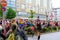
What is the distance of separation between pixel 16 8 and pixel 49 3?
41417 mm

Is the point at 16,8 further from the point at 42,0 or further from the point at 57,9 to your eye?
the point at 57,9

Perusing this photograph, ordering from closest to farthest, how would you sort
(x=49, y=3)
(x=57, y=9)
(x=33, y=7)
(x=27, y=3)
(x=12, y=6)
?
(x=12, y=6) < (x=27, y=3) < (x=33, y=7) < (x=49, y=3) < (x=57, y=9)

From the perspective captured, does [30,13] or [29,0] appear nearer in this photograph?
[30,13]

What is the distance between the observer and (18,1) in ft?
277

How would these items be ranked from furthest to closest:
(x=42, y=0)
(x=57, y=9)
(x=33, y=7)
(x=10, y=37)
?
(x=57, y=9) → (x=42, y=0) → (x=33, y=7) → (x=10, y=37)

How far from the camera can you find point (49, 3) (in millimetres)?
121312

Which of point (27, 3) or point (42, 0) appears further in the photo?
point (42, 0)

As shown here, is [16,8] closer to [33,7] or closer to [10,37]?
[33,7]

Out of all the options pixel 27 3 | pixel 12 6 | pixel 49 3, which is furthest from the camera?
pixel 49 3

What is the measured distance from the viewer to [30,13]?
84.9 metres

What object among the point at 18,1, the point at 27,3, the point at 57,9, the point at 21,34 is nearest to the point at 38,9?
the point at 27,3

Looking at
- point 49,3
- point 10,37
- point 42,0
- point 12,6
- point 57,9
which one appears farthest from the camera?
point 57,9

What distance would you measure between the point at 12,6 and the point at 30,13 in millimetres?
7246

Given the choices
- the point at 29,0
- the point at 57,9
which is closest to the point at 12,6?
the point at 29,0
